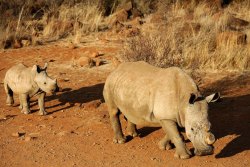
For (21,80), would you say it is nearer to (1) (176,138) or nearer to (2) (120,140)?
(2) (120,140)

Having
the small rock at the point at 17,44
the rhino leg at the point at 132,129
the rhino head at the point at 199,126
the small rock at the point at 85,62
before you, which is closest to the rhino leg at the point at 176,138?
the rhino head at the point at 199,126

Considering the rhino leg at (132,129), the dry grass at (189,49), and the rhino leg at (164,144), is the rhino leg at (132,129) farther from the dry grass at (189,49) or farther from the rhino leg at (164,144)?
the dry grass at (189,49)

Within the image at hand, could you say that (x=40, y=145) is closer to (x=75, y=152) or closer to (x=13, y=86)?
(x=75, y=152)

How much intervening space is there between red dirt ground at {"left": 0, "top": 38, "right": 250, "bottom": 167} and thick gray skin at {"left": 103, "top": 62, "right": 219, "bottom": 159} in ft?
1.22

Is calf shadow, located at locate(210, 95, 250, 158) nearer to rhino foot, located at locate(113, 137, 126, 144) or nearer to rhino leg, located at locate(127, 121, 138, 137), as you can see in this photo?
rhino leg, located at locate(127, 121, 138, 137)

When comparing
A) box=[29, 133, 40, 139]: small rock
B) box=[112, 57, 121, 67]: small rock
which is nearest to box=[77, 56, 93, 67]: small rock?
box=[112, 57, 121, 67]: small rock

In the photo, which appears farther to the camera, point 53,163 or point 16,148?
point 16,148

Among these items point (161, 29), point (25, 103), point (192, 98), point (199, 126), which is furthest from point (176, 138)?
point (161, 29)

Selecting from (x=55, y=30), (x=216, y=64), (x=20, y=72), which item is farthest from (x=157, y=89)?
(x=55, y=30)

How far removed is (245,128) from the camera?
8.44 m

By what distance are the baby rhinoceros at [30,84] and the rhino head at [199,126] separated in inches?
148

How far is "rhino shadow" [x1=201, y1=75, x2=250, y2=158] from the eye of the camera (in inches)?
303

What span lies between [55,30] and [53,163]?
11581 millimetres

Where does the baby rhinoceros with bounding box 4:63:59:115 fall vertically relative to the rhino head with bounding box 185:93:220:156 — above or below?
below
